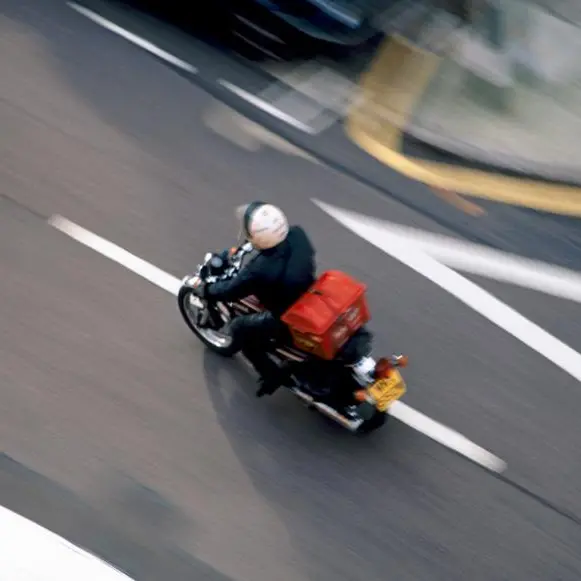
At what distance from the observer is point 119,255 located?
6.01m

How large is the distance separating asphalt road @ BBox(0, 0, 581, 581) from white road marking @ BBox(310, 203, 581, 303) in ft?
0.45

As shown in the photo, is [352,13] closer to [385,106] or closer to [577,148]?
[385,106]

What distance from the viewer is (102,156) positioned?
21.8 ft

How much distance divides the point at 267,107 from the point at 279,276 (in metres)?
3.08

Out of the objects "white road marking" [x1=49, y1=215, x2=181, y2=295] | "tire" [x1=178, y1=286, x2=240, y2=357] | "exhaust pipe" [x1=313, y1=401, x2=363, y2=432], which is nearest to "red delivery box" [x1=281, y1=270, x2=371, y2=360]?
"exhaust pipe" [x1=313, y1=401, x2=363, y2=432]

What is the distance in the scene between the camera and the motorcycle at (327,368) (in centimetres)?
491

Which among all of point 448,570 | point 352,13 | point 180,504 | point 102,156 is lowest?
point 180,504

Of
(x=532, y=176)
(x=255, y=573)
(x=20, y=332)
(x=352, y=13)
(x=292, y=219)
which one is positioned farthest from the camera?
(x=352, y=13)

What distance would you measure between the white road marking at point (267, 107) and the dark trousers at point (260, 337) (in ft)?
8.78

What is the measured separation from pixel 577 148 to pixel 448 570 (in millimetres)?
4342

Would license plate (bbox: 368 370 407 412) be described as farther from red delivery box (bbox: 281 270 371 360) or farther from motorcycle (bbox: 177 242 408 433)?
red delivery box (bbox: 281 270 371 360)

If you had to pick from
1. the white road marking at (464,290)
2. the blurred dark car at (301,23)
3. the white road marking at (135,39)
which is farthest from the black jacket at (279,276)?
the blurred dark car at (301,23)

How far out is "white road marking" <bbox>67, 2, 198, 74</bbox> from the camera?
7.46m

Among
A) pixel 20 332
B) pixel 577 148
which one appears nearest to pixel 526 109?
pixel 577 148
